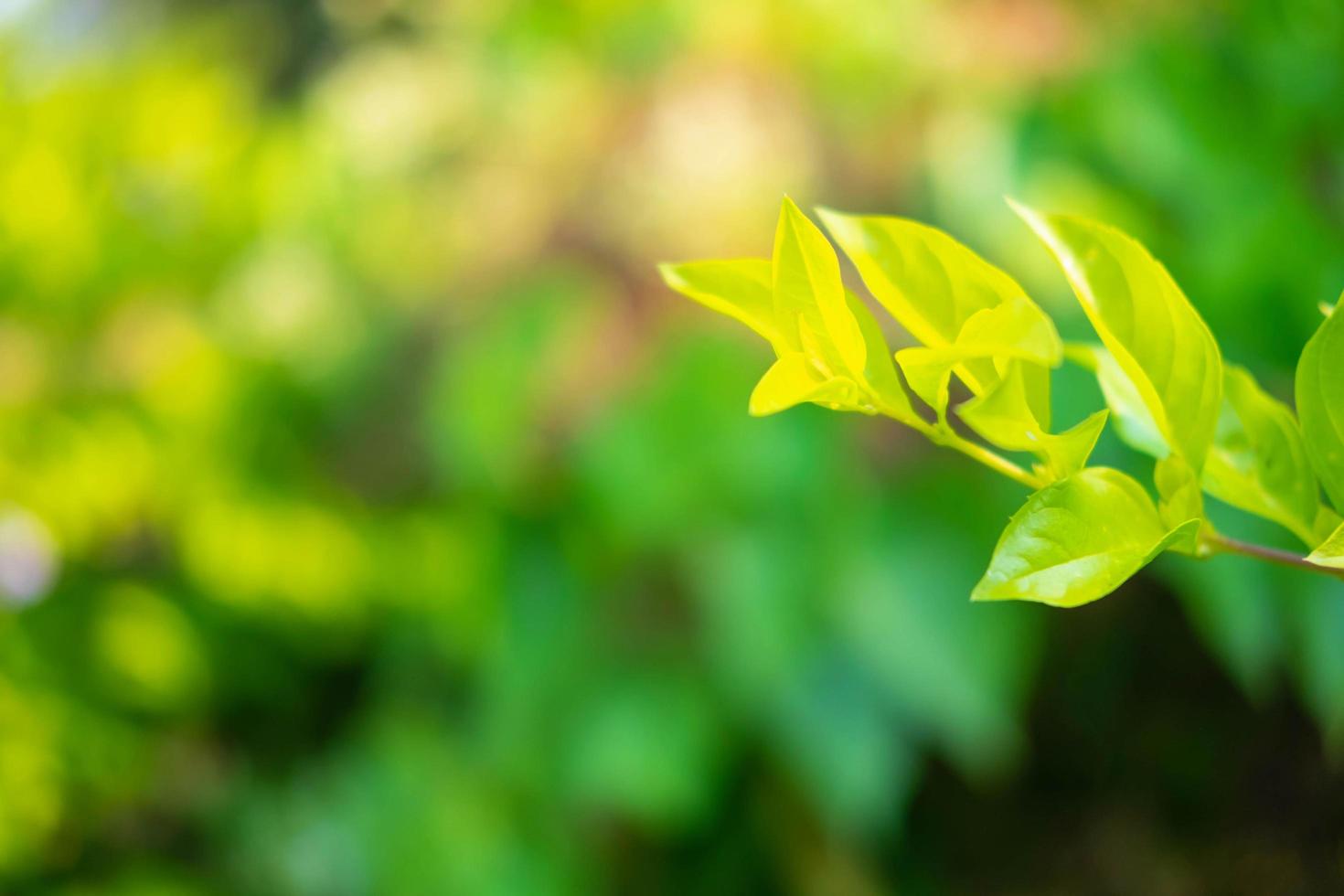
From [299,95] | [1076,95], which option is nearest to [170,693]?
[1076,95]

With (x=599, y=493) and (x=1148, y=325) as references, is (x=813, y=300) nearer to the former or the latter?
(x=1148, y=325)

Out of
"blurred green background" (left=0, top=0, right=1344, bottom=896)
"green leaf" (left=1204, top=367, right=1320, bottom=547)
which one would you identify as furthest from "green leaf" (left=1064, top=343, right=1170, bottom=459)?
"blurred green background" (left=0, top=0, right=1344, bottom=896)

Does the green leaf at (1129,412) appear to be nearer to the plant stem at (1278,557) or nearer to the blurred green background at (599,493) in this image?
the plant stem at (1278,557)

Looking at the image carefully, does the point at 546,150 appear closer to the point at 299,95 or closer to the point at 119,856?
the point at 119,856

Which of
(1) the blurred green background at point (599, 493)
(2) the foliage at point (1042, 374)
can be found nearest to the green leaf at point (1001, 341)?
(2) the foliage at point (1042, 374)

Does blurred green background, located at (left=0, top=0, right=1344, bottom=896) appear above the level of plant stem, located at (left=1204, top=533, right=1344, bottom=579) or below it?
below

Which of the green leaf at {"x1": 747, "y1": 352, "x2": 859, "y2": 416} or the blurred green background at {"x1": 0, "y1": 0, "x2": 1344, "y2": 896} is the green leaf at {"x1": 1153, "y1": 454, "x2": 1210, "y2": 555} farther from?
the blurred green background at {"x1": 0, "y1": 0, "x2": 1344, "y2": 896}
